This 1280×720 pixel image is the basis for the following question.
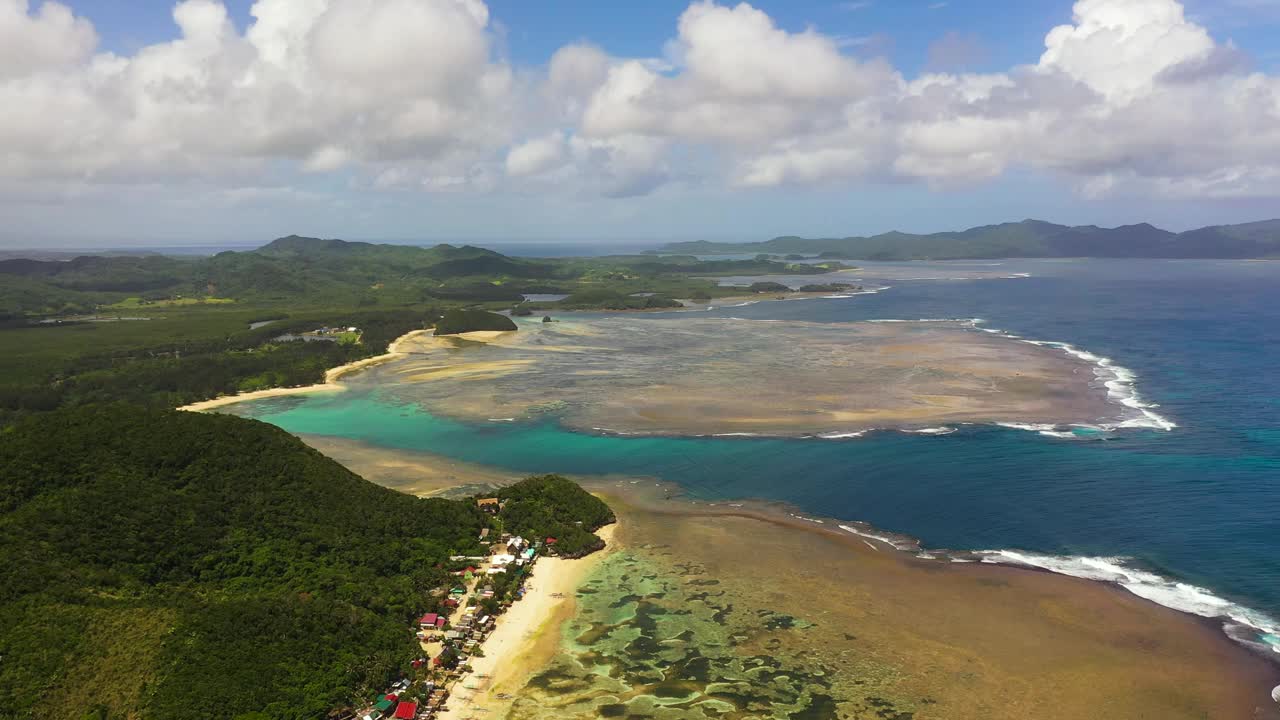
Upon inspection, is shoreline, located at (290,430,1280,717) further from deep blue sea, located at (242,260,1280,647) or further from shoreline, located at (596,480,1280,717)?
deep blue sea, located at (242,260,1280,647)

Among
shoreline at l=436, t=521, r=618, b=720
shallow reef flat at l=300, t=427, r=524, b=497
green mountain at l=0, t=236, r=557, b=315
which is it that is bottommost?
shoreline at l=436, t=521, r=618, b=720

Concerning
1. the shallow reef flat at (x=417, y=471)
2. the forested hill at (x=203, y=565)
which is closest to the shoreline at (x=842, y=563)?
the forested hill at (x=203, y=565)

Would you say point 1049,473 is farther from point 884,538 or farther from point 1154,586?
point 884,538

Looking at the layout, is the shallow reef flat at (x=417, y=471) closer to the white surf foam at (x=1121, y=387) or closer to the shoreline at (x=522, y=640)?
the shoreline at (x=522, y=640)

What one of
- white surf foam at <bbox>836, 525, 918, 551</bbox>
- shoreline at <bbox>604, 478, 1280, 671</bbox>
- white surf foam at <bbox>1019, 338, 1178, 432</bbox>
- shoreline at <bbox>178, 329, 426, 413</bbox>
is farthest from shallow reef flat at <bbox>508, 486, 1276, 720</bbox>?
shoreline at <bbox>178, 329, 426, 413</bbox>

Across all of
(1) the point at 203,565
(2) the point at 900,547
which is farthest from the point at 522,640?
(2) the point at 900,547
